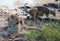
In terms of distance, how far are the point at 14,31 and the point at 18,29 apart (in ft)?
0.50

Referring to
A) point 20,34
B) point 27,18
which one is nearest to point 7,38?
point 20,34

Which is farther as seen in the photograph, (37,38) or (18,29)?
(18,29)

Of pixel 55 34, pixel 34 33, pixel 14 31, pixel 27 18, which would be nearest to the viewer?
pixel 55 34

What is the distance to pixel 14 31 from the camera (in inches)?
348

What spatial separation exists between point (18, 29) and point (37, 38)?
239 centimetres

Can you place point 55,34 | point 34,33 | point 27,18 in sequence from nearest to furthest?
1. point 55,34
2. point 34,33
3. point 27,18

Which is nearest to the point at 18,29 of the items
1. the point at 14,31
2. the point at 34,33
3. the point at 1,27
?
the point at 14,31

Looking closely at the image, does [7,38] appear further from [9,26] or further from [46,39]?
[46,39]

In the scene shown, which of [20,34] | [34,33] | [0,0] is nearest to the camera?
[34,33]

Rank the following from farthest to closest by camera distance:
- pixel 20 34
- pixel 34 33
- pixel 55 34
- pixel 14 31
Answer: pixel 14 31
pixel 20 34
pixel 34 33
pixel 55 34

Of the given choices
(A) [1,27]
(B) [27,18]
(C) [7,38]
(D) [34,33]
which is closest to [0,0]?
(B) [27,18]

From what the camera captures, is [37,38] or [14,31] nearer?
[37,38]

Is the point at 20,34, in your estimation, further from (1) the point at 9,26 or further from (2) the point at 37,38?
(2) the point at 37,38

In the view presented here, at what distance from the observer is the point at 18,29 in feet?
29.1
